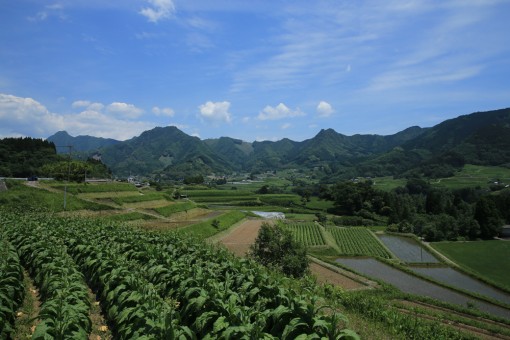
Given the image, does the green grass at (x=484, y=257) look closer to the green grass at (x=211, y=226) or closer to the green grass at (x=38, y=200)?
the green grass at (x=211, y=226)

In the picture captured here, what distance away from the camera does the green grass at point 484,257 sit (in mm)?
50528

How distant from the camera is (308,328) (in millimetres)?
7797

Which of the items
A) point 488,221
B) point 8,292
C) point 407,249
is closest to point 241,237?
point 407,249

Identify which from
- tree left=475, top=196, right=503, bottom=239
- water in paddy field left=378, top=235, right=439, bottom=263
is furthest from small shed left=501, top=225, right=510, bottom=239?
water in paddy field left=378, top=235, right=439, bottom=263

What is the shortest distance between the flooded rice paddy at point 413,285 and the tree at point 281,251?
11.1 m

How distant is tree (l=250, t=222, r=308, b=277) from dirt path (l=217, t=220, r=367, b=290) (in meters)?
1.73

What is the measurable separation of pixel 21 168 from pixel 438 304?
81364mm

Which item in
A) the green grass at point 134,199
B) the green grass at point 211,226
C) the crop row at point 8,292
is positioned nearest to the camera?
the crop row at point 8,292

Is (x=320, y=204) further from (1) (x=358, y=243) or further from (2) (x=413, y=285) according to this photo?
(2) (x=413, y=285)

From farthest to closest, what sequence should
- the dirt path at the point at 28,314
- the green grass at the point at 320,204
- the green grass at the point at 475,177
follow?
the green grass at the point at 475,177, the green grass at the point at 320,204, the dirt path at the point at 28,314

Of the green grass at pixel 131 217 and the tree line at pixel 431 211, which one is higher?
the green grass at pixel 131 217

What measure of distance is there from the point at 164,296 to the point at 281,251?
28.8 meters

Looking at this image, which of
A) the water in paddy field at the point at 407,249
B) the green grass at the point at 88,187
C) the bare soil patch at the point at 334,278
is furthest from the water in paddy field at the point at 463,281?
the green grass at the point at 88,187

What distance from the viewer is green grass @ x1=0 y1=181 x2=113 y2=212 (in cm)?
3916
